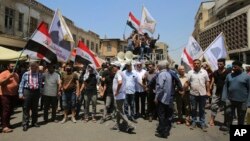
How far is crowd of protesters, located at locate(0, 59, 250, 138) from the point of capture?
324 inches

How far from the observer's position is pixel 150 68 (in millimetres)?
10742

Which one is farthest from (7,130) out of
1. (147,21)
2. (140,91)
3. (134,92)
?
(147,21)

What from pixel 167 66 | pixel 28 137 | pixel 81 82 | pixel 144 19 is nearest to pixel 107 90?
pixel 81 82

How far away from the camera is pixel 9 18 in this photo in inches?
1007

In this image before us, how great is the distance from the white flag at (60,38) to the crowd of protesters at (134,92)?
0.45m

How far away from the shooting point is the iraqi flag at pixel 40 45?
30.2 feet

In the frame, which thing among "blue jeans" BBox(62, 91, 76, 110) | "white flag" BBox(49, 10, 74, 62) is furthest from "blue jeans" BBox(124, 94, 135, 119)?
"white flag" BBox(49, 10, 74, 62)

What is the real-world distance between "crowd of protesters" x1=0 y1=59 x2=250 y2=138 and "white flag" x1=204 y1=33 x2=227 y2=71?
0.87 meters

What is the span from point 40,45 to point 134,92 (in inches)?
134

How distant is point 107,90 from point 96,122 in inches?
43.4

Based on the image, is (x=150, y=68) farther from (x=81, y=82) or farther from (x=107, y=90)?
(x=81, y=82)

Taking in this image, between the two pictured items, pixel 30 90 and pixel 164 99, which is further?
pixel 30 90

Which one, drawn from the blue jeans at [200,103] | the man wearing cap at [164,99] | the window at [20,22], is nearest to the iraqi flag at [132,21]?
the blue jeans at [200,103]

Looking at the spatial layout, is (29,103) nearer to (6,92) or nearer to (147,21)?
(6,92)
